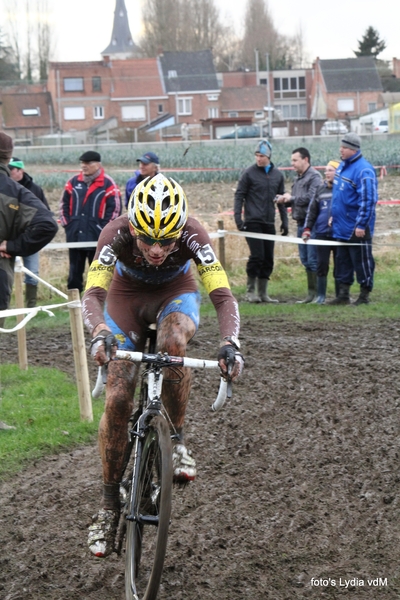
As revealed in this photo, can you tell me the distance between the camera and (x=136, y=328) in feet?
17.5

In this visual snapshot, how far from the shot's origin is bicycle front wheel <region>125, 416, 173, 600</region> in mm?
4121

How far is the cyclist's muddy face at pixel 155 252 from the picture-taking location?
488cm

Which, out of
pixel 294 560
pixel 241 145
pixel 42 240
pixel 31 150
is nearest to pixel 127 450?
pixel 294 560

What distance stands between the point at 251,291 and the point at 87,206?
3.13m

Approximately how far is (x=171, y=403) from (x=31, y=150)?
46.3 m

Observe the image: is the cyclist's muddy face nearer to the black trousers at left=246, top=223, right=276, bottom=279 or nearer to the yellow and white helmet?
the yellow and white helmet

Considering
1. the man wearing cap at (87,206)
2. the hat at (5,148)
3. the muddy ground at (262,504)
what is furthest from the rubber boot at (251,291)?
the hat at (5,148)

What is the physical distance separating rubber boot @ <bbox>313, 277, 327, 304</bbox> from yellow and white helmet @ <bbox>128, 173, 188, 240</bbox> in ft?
29.2

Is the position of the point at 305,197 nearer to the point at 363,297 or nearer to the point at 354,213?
the point at 354,213

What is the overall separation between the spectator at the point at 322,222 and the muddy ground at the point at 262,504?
13.4ft

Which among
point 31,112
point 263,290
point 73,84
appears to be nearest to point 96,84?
point 73,84

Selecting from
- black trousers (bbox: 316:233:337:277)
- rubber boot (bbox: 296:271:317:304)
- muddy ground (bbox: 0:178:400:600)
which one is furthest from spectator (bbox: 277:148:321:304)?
muddy ground (bbox: 0:178:400:600)

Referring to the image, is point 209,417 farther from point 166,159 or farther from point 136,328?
point 166,159

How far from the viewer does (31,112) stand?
61812 millimetres
